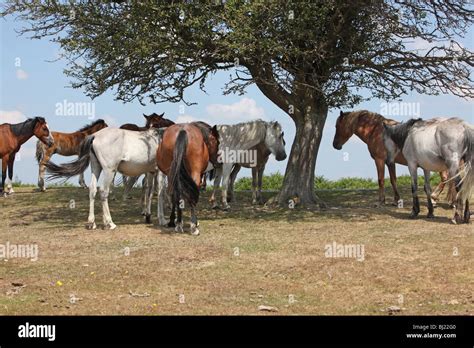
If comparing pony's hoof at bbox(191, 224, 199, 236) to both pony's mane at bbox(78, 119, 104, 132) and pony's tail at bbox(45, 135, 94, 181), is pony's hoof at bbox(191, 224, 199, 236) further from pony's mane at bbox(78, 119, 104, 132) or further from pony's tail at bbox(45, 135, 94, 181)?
pony's mane at bbox(78, 119, 104, 132)

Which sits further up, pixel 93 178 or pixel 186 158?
pixel 186 158

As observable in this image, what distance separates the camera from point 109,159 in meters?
14.7

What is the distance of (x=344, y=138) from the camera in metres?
20.1

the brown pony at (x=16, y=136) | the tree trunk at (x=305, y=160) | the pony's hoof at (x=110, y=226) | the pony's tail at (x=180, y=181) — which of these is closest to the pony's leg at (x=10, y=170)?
the brown pony at (x=16, y=136)

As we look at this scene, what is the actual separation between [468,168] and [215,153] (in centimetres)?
599

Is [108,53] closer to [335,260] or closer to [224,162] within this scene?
[224,162]

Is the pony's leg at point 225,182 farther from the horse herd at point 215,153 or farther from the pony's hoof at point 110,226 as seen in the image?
the pony's hoof at point 110,226

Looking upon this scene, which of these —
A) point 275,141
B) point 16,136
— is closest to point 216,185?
point 275,141

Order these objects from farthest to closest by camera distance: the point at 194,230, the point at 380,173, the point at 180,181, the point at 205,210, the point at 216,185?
1. the point at 216,185
2. the point at 380,173
3. the point at 205,210
4. the point at 194,230
5. the point at 180,181

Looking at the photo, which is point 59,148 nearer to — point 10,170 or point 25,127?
point 25,127

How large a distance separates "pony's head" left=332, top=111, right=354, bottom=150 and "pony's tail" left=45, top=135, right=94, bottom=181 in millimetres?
8581

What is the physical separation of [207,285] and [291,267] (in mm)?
1790
